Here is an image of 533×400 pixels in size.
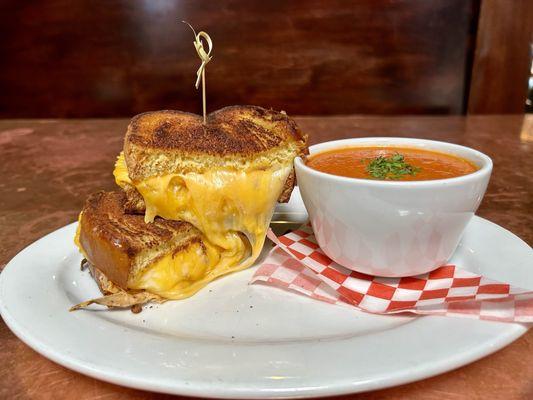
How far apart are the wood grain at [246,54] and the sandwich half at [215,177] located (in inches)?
125

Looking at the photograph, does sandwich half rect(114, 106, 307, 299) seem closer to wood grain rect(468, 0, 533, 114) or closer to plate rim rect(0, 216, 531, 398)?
plate rim rect(0, 216, 531, 398)

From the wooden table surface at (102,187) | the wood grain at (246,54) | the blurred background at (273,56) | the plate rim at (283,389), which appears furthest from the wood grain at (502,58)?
the plate rim at (283,389)

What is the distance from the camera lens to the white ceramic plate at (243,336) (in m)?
0.87

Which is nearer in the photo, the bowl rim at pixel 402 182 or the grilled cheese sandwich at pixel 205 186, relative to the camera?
the bowl rim at pixel 402 182

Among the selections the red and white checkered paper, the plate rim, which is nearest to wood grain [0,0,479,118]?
the red and white checkered paper

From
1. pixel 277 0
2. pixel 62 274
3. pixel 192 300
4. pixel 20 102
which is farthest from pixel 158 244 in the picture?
pixel 20 102

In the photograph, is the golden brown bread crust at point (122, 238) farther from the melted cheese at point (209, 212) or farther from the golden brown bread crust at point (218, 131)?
the golden brown bread crust at point (218, 131)

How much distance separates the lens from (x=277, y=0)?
4.31 meters

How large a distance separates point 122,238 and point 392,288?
0.70 meters

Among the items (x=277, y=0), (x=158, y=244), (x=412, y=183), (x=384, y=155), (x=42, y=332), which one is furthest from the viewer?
(x=277, y=0)

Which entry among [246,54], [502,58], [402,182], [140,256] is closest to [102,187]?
[140,256]

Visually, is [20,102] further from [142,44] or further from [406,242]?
[406,242]

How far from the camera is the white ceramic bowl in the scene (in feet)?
3.84

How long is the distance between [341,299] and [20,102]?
4.56 m
